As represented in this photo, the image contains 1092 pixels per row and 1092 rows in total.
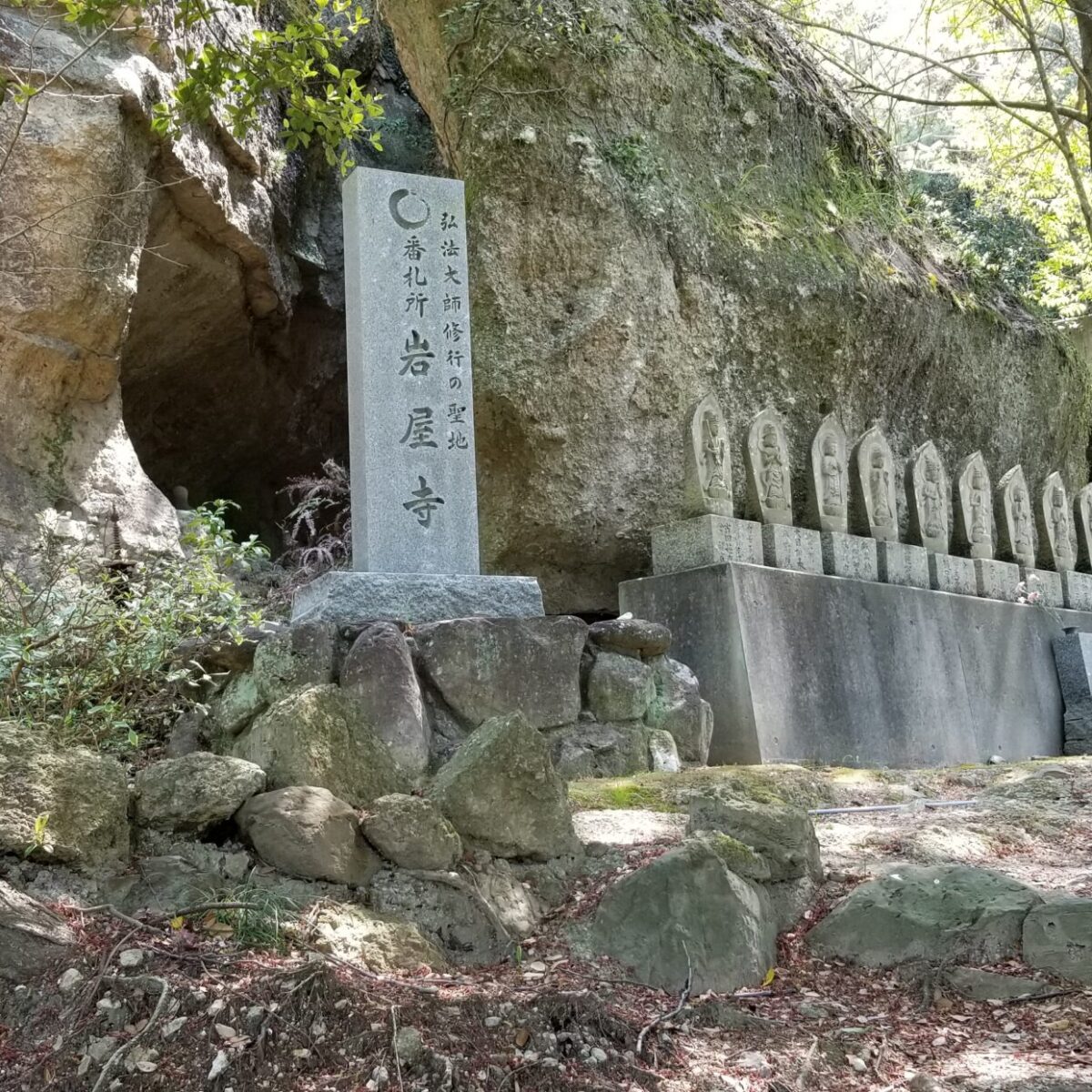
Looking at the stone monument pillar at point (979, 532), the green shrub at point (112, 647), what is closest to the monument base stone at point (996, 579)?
the stone monument pillar at point (979, 532)

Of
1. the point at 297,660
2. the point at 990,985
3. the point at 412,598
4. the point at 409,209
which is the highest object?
the point at 409,209

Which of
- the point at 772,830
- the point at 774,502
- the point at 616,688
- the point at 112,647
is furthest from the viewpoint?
the point at 774,502

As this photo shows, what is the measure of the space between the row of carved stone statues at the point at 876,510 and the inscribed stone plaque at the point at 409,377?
2164 mm

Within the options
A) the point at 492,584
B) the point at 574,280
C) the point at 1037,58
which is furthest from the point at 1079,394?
the point at 492,584

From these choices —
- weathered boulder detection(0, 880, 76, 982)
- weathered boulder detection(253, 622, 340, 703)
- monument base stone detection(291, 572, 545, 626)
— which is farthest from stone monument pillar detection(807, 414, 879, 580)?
weathered boulder detection(0, 880, 76, 982)

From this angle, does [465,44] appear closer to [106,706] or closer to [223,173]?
[223,173]

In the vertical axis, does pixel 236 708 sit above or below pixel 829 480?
below

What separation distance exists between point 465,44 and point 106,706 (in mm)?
5946

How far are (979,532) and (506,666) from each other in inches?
225

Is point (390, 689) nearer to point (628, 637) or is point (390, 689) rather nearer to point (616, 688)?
point (616, 688)

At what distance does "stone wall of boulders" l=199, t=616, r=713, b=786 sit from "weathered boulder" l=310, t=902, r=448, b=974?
44.8 inches

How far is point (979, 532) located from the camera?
9039 mm

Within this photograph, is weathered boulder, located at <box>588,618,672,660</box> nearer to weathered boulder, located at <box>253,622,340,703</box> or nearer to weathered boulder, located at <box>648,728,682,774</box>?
weathered boulder, located at <box>648,728,682,774</box>

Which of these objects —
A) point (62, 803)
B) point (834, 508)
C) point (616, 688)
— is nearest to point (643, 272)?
point (834, 508)
